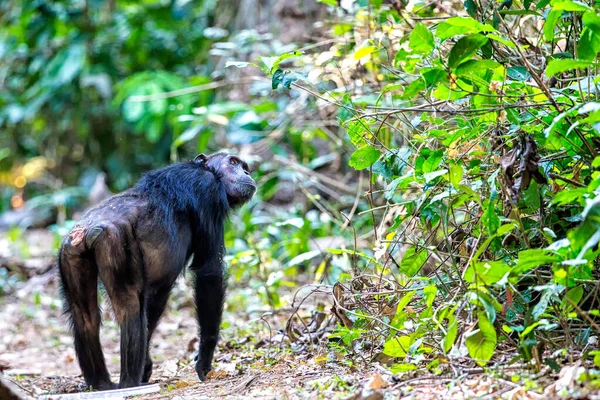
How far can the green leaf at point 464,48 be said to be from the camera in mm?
3734

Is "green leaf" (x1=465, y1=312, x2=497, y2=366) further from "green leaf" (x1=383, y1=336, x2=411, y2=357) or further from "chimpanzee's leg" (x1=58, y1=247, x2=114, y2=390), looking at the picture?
"chimpanzee's leg" (x1=58, y1=247, x2=114, y2=390)

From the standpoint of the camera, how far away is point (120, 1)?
15.1m

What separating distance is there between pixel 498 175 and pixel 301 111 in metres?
5.08

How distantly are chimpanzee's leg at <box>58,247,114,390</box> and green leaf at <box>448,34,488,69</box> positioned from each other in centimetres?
264

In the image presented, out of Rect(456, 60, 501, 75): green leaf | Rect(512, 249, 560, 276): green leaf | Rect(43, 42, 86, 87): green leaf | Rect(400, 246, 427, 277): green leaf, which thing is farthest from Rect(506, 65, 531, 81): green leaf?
Rect(43, 42, 86, 87): green leaf

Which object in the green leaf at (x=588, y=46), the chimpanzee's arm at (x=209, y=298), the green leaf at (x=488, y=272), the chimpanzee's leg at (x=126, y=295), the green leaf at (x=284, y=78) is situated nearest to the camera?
the green leaf at (x=488, y=272)

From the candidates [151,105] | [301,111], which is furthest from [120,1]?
[301,111]

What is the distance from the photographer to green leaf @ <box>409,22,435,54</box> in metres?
3.84

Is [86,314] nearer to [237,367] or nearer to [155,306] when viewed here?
[155,306]

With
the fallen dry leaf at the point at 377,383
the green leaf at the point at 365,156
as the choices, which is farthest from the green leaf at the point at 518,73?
the fallen dry leaf at the point at 377,383

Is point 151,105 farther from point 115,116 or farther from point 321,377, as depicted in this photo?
point 321,377

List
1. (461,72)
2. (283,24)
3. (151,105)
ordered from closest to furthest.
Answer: (461,72) < (283,24) < (151,105)

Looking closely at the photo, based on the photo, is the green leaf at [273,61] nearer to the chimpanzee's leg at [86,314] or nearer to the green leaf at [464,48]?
the green leaf at [464,48]

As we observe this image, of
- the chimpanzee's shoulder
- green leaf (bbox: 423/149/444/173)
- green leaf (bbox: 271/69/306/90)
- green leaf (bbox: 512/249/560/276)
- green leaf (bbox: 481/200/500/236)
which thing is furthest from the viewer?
the chimpanzee's shoulder
